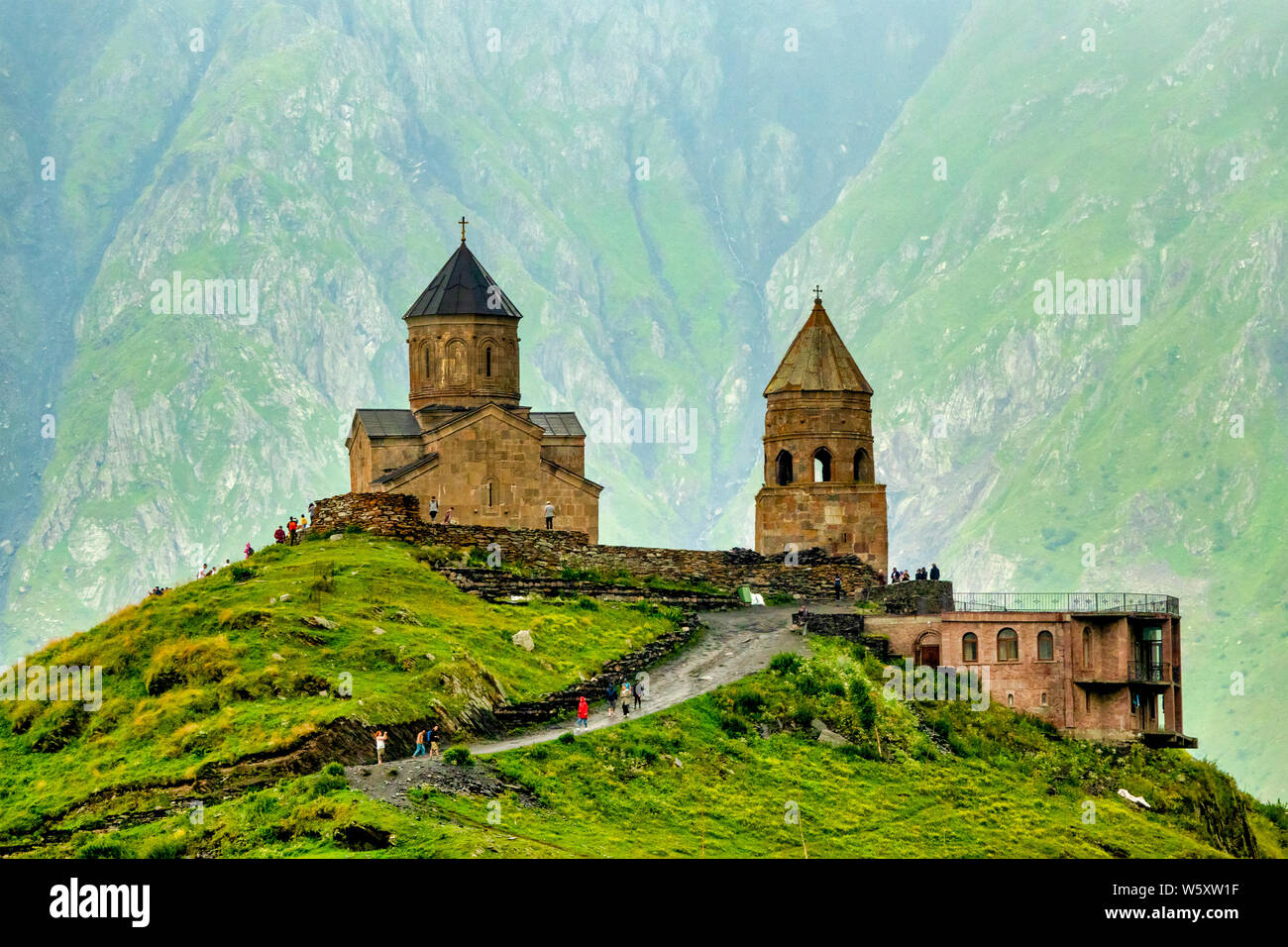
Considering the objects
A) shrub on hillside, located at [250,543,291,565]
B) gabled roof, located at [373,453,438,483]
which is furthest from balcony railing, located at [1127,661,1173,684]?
gabled roof, located at [373,453,438,483]

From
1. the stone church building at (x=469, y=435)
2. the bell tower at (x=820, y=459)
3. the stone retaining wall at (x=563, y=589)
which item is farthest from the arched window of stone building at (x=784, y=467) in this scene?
the stone retaining wall at (x=563, y=589)

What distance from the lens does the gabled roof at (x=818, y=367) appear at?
72125mm

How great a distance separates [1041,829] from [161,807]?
19.3m

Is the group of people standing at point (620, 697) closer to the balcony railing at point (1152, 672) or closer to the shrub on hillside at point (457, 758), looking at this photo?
the shrub on hillside at point (457, 758)

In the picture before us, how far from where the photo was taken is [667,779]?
4744 cm

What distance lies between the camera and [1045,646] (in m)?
61.4

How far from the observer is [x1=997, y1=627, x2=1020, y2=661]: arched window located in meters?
61.3

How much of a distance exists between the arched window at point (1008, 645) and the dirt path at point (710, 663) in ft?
17.0

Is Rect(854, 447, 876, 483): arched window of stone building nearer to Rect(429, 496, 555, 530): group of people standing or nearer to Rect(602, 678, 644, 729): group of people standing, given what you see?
Rect(429, 496, 555, 530): group of people standing

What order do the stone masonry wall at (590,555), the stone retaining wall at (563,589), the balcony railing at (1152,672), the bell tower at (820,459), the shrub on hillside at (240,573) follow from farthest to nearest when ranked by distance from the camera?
1. the bell tower at (820,459)
2. the stone masonry wall at (590,555)
3. the stone retaining wall at (563,589)
4. the balcony railing at (1152,672)
5. the shrub on hillside at (240,573)

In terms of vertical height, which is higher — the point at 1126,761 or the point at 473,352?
the point at 473,352

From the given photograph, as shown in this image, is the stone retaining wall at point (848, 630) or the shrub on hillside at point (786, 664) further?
the stone retaining wall at point (848, 630)
